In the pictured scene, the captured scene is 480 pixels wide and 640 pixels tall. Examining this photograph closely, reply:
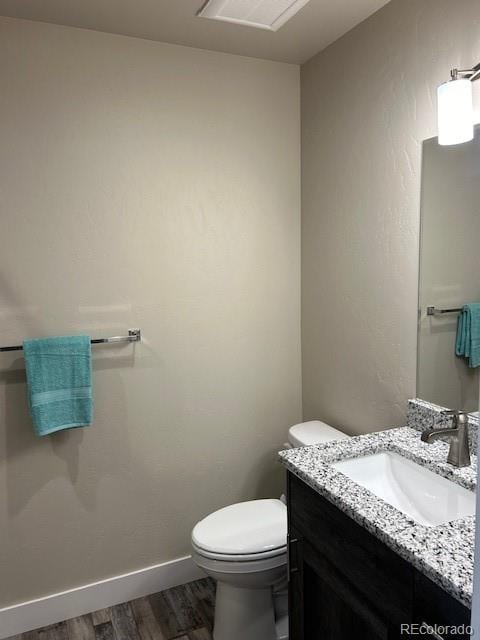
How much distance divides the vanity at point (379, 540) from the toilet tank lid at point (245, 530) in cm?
26

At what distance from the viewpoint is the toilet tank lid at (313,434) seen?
216 cm

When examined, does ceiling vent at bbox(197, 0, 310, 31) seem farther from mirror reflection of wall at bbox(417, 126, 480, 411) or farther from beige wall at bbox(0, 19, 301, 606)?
mirror reflection of wall at bbox(417, 126, 480, 411)

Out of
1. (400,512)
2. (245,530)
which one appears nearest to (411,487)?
(400,512)

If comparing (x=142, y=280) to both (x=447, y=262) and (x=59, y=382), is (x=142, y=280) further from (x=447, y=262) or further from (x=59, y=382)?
(x=447, y=262)

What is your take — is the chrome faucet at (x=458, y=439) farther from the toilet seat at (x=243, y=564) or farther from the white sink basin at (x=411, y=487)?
the toilet seat at (x=243, y=564)

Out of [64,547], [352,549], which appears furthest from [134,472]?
[352,549]

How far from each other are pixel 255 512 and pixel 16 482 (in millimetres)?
983

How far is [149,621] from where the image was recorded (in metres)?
2.15

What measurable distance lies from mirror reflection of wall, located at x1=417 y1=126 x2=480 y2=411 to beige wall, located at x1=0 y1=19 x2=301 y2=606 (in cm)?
81

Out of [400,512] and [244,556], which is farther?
[244,556]

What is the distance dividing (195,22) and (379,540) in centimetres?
187

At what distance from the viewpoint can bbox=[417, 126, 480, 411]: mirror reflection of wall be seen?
1.59 meters

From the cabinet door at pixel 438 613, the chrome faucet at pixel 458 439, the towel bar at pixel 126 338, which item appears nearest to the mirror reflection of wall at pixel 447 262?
the chrome faucet at pixel 458 439

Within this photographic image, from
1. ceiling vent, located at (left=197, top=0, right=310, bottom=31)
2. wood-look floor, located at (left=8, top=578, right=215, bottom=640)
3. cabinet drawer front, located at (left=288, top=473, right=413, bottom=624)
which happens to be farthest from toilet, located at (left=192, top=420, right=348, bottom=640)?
ceiling vent, located at (left=197, top=0, right=310, bottom=31)
